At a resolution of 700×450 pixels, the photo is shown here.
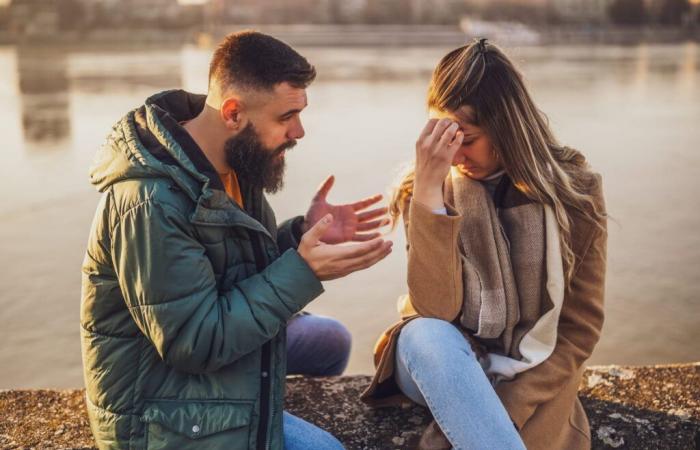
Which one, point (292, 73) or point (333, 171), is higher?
point (292, 73)

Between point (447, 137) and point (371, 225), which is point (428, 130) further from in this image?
point (371, 225)

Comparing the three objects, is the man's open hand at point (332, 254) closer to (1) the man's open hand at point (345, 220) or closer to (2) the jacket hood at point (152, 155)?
(2) the jacket hood at point (152, 155)

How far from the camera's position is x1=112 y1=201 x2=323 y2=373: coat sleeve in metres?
1.88

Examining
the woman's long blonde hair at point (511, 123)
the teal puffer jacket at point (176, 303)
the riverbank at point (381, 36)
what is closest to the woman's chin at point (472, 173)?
the woman's long blonde hair at point (511, 123)

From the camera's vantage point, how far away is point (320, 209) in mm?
2602

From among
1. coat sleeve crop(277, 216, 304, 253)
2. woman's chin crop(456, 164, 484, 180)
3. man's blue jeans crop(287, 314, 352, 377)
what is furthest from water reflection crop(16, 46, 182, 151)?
woman's chin crop(456, 164, 484, 180)

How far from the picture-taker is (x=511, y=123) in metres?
2.35

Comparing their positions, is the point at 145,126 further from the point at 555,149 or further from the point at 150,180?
the point at 555,149

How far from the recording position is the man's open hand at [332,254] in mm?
2047

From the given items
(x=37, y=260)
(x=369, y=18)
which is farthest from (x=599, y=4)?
(x=37, y=260)

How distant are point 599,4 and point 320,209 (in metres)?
86.4

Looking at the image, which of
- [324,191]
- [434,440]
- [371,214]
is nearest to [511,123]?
[371,214]

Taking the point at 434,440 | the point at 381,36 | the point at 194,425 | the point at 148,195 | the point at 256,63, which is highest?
the point at 256,63

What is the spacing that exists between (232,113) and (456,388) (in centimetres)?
95
